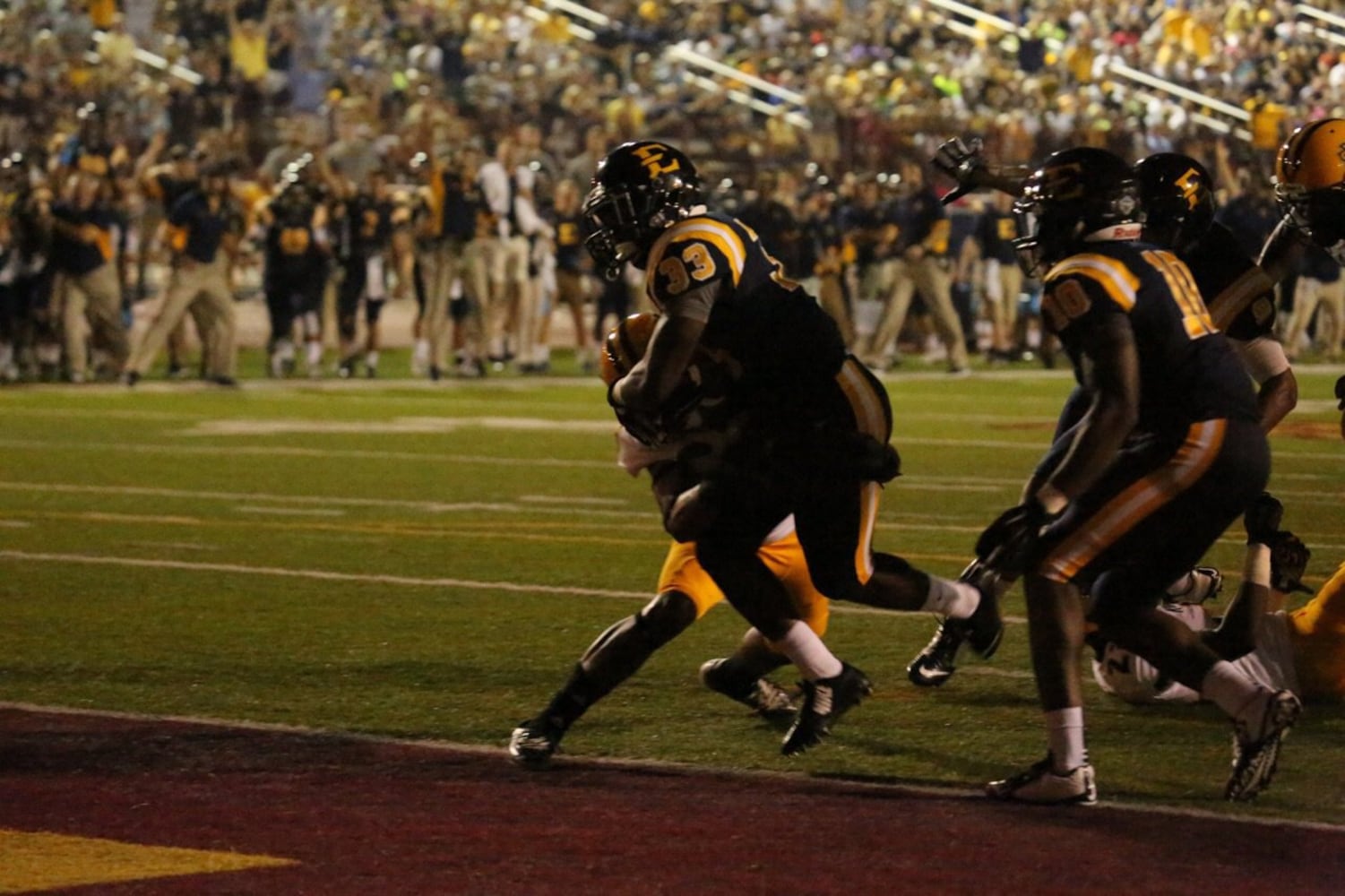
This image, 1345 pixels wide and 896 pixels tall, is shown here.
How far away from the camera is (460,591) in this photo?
932cm

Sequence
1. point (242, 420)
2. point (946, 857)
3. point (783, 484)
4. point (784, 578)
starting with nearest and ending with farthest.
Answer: point (946, 857) < point (783, 484) < point (784, 578) < point (242, 420)

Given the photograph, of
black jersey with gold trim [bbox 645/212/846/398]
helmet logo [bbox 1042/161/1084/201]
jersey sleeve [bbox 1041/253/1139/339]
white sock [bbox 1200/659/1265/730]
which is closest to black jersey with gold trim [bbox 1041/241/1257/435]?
jersey sleeve [bbox 1041/253/1139/339]

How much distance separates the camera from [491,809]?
5.59 meters

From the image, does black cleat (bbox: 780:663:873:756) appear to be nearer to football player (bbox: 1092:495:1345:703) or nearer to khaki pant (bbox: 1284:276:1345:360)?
football player (bbox: 1092:495:1345:703)

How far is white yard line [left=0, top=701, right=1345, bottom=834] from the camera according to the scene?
5.55 meters

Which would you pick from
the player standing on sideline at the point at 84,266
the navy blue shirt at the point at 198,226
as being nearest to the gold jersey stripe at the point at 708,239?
the navy blue shirt at the point at 198,226

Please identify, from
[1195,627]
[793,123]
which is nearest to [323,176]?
[793,123]

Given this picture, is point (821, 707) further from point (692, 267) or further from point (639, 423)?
point (692, 267)

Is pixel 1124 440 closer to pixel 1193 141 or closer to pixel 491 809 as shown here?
pixel 491 809

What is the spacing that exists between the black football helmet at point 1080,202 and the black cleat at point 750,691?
157 centimetres

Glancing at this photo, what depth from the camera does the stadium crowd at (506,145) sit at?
70.8 ft

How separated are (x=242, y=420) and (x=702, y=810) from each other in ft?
39.4

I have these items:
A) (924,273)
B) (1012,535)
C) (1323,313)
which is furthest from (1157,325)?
(1323,313)

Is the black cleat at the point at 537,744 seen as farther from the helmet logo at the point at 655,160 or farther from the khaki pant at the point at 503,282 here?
the khaki pant at the point at 503,282
